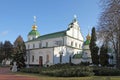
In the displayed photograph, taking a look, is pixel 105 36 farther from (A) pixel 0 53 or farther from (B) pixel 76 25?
(A) pixel 0 53

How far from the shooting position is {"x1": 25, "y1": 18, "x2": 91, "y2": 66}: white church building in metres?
49.2

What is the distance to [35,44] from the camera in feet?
202

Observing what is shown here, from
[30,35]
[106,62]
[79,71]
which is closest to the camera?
[79,71]

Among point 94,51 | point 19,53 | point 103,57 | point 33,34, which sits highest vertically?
point 33,34

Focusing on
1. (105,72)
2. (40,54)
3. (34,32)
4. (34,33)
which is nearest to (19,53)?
(40,54)

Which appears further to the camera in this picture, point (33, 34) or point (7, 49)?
point (7, 49)

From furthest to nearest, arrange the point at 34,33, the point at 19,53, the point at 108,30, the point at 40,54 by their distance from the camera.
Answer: the point at 34,33
the point at 40,54
the point at 19,53
the point at 108,30

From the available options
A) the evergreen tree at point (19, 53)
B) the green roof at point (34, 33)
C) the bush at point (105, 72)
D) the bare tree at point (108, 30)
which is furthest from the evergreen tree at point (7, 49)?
the bush at point (105, 72)

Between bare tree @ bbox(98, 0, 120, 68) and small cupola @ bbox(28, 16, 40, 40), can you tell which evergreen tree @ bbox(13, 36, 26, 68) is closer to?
small cupola @ bbox(28, 16, 40, 40)

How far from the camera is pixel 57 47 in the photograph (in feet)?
162

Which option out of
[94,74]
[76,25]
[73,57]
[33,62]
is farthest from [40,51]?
[94,74]

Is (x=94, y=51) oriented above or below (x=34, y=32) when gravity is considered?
below

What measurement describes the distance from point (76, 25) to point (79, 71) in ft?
115

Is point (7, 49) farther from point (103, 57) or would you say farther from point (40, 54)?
point (103, 57)
